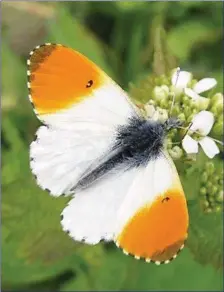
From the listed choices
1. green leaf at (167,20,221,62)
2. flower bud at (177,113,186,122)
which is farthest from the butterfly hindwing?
green leaf at (167,20,221,62)

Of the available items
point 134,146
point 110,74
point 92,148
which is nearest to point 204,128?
point 134,146

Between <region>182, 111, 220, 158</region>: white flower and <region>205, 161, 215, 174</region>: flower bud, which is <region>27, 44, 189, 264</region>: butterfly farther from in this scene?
<region>205, 161, 215, 174</region>: flower bud

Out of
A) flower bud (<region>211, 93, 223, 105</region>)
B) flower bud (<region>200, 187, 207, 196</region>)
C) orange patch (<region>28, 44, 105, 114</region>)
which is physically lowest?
flower bud (<region>200, 187, 207, 196</region>)

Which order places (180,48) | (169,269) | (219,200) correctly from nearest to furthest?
(219,200)
(169,269)
(180,48)

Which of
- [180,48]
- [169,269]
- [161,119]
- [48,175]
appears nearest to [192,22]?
[180,48]

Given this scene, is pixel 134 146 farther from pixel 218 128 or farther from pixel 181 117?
pixel 218 128

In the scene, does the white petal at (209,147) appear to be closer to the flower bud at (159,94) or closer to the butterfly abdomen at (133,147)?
the butterfly abdomen at (133,147)

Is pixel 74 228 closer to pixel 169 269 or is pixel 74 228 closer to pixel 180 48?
pixel 169 269
